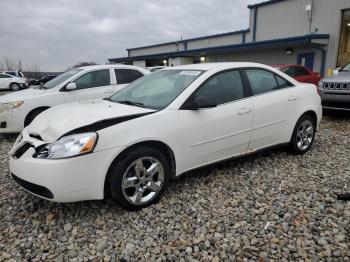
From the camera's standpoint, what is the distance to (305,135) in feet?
16.0

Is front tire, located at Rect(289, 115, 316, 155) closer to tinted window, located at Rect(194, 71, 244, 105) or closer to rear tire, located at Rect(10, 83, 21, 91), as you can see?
tinted window, located at Rect(194, 71, 244, 105)

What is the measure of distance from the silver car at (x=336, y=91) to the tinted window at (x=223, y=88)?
450 cm

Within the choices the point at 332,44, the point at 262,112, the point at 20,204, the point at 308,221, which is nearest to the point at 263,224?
the point at 308,221

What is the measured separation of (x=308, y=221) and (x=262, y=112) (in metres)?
1.57

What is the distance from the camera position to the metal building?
15.1 meters

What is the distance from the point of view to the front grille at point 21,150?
10.0 ft

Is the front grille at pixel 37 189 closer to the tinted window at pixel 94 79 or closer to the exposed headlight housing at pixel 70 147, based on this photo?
the exposed headlight housing at pixel 70 147

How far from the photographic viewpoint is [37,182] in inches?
110

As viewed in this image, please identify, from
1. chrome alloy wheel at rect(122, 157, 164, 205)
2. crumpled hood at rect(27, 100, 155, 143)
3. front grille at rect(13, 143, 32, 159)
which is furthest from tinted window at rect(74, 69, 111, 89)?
chrome alloy wheel at rect(122, 157, 164, 205)

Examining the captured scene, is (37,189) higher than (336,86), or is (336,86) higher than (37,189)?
(336,86)

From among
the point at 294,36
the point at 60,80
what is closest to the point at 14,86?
the point at 60,80

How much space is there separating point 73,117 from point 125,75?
13.6 feet

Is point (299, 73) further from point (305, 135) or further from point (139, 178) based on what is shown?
point (139, 178)

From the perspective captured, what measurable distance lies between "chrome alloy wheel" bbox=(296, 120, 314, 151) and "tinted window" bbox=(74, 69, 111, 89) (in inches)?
167
